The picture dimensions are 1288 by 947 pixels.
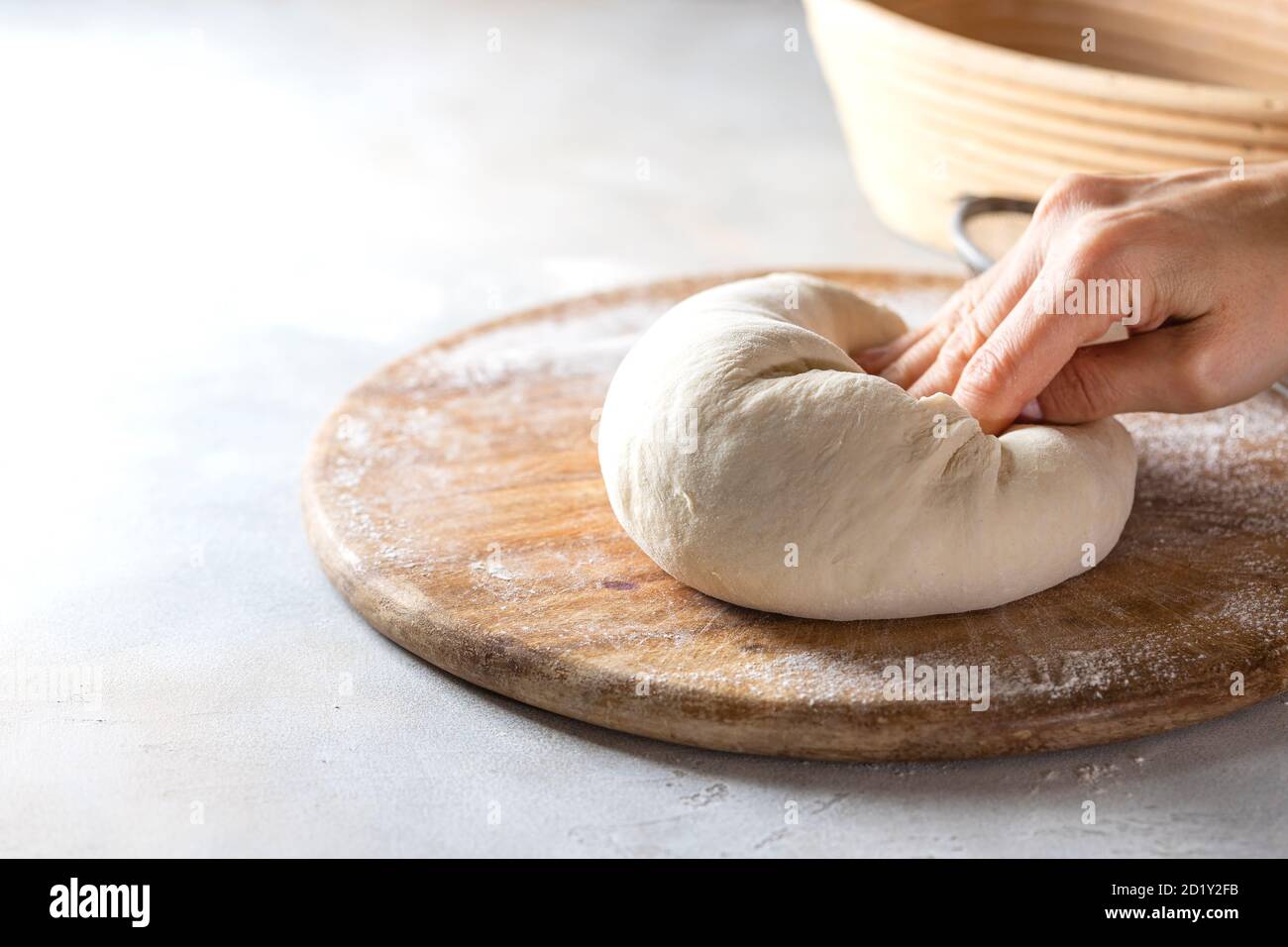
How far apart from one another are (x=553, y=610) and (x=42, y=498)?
920mm

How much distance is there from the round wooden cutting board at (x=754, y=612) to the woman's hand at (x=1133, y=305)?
173mm

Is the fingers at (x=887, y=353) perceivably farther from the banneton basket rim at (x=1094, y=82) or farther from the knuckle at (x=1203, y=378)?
the banneton basket rim at (x=1094, y=82)

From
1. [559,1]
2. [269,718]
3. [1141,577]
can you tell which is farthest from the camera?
[559,1]

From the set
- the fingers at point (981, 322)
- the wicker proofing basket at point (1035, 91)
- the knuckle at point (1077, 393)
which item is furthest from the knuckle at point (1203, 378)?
the wicker proofing basket at point (1035, 91)

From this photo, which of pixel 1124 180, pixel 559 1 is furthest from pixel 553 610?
pixel 559 1

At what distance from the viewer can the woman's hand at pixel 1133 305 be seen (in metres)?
1.55

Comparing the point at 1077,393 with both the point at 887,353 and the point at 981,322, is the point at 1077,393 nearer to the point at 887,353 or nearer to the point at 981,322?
the point at 981,322

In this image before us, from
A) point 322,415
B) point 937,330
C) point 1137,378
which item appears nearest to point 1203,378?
point 1137,378

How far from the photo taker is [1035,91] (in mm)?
2188

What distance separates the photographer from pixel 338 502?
67.7 inches

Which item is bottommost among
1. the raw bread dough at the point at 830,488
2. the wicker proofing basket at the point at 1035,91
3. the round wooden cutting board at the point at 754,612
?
the round wooden cutting board at the point at 754,612
